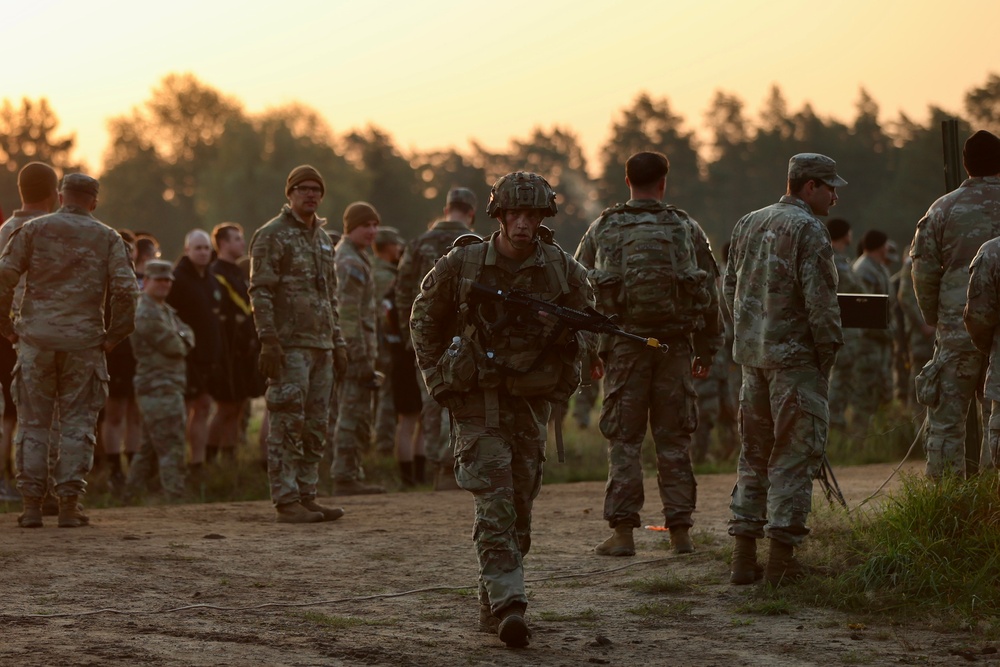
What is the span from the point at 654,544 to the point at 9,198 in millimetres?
77677

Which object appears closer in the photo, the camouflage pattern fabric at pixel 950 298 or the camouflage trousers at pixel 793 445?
the camouflage trousers at pixel 793 445

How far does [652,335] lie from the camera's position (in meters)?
9.02

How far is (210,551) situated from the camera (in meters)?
9.20

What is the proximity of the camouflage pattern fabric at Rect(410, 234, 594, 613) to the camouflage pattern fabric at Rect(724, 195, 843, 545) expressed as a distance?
131 cm

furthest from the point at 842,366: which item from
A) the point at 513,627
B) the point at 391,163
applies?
the point at 391,163

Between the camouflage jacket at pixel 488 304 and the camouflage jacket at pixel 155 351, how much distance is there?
A: 651 cm

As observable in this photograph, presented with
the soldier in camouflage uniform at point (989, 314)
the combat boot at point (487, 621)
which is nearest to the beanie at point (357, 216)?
the combat boot at point (487, 621)

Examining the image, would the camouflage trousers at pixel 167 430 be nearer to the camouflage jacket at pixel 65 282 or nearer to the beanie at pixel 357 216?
the beanie at pixel 357 216

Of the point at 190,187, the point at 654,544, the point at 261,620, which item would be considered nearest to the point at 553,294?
the point at 261,620

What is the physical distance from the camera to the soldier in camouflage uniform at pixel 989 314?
738 cm

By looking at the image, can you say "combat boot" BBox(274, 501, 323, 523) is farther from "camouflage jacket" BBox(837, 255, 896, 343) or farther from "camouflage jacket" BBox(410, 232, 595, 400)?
"camouflage jacket" BBox(837, 255, 896, 343)

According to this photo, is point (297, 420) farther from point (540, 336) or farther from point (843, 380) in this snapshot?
point (843, 380)

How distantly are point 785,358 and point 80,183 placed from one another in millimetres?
5078

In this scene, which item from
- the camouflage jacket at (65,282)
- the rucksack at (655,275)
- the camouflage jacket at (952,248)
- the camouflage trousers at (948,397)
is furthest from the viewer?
the camouflage jacket at (65,282)
